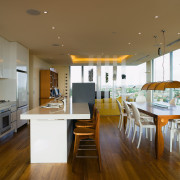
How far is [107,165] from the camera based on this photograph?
9.04ft

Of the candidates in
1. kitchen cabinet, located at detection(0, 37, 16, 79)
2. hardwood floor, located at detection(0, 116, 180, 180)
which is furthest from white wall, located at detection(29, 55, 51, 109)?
hardwood floor, located at detection(0, 116, 180, 180)

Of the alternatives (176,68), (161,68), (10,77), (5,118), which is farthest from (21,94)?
(161,68)

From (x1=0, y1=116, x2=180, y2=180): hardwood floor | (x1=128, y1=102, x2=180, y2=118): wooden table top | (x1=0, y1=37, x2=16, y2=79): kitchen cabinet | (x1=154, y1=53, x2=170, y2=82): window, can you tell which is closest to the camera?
(x1=0, y1=116, x2=180, y2=180): hardwood floor

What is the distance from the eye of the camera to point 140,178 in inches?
91.8

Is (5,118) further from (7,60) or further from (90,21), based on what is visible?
(90,21)

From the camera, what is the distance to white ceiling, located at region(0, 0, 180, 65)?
9.43 ft

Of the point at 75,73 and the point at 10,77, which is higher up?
the point at 75,73

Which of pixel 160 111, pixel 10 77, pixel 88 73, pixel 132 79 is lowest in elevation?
pixel 160 111

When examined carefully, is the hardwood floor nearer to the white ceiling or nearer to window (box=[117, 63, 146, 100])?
the white ceiling

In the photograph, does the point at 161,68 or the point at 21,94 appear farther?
the point at 161,68

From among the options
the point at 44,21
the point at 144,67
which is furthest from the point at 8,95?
the point at 144,67

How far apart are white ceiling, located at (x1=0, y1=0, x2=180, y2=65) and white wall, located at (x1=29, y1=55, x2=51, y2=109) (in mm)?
1957

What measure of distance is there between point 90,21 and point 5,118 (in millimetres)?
3085

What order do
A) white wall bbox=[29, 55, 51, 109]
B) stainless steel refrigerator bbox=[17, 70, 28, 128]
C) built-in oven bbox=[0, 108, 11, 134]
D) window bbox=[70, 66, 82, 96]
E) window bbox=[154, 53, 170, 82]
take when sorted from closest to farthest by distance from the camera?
built-in oven bbox=[0, 108, 11, 134]
stainless steel refrigerator bbox=[17, 70, 28, 128]
white wall bbox=[29, 55, 51, 109]
window bbox=[154, 53, 170, 82]
window bbox=[70, 66, 82, 96]
